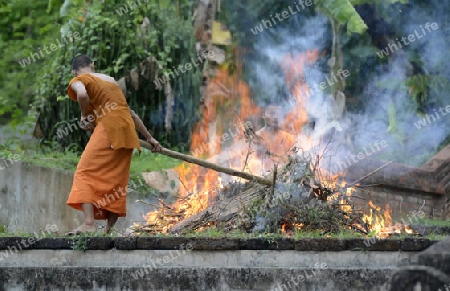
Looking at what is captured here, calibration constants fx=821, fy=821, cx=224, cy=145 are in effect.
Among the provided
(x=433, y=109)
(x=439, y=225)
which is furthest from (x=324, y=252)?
(x=433, y=109)

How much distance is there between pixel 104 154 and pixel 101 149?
0.05 m

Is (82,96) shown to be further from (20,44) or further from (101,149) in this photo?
(20,44)

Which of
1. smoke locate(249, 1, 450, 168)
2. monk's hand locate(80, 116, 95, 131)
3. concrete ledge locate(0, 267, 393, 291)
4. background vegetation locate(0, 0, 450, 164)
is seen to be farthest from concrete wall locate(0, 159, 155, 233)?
concrete ledge locate(0, 267, 393, 291)

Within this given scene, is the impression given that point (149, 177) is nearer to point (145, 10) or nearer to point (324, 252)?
point (145, 10)

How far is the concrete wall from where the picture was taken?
11.5m

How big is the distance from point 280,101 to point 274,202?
7.81 meters

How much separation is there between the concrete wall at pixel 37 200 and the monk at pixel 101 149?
12.1 feet

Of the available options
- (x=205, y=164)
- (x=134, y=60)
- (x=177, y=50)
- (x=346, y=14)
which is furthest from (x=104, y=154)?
(x=177, y=50)

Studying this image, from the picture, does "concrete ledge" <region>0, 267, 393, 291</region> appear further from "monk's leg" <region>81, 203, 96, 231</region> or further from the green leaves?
the green leaves

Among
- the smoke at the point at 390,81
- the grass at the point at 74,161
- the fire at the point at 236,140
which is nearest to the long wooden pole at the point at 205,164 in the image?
the fire at the point at 236,140

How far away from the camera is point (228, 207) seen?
312 inches

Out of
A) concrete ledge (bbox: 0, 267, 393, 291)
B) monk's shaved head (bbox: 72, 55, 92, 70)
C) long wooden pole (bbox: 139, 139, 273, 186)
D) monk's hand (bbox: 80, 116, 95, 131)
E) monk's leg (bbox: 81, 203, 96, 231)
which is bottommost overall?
concrete ledge (bbox: 0, 267, 393, 291)

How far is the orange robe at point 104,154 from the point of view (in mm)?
7488

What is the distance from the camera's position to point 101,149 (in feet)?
24.8
